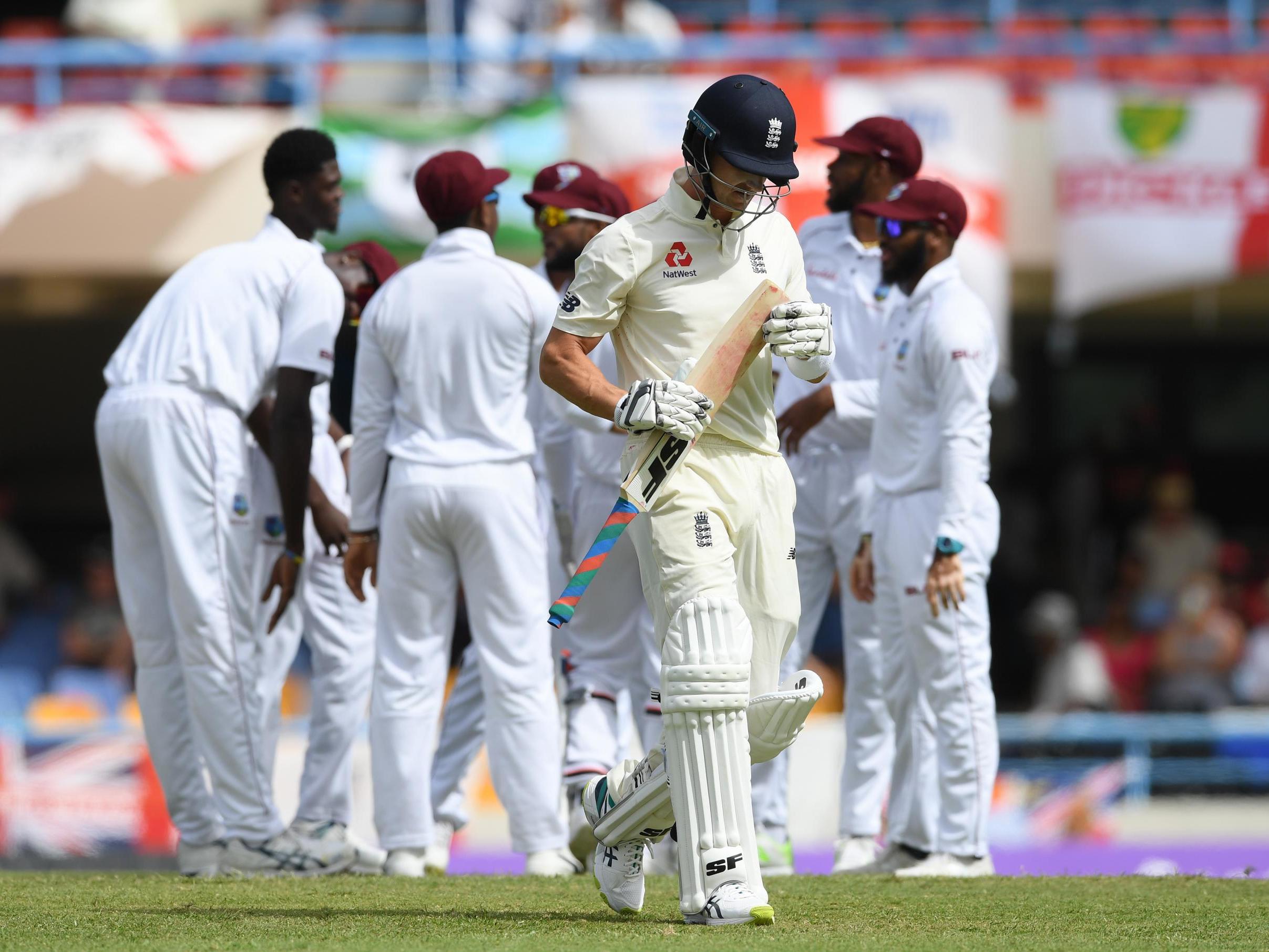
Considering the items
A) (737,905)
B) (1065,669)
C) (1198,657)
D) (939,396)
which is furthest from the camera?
(1065,669)

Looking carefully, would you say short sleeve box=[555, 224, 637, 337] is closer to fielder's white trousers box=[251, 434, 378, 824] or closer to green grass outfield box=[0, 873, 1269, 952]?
green grass outfield box=[0, 873, 1269, 952]

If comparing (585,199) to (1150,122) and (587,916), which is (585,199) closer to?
(587,916)

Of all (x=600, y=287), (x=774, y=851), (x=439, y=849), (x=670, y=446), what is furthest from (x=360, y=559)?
(x=670, y=446)

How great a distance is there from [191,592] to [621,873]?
6.52 ft

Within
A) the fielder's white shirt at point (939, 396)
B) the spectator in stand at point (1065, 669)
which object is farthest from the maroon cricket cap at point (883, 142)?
the spectator in stand at point (1065, 669)

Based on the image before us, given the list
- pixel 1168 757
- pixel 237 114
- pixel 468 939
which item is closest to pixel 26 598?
pixel 237 114

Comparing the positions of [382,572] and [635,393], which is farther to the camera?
[382,572]

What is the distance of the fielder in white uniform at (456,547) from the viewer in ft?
20.8

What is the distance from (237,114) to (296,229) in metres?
7.06

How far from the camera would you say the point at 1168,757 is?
38.5ft

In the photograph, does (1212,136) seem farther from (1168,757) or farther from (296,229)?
(296,229)

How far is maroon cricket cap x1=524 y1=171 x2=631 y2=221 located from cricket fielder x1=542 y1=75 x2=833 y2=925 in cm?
220

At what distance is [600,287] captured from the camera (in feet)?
15.7

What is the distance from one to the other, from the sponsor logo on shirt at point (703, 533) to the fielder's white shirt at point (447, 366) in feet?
6.03
